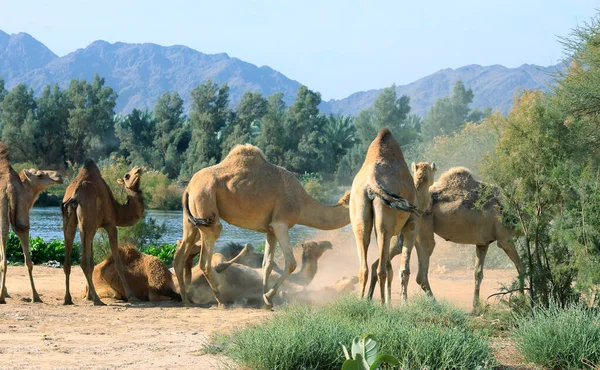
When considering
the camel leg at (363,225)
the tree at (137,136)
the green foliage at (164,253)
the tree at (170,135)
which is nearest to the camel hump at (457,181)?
the camel leg at (363,225)

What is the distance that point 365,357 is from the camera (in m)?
6.33

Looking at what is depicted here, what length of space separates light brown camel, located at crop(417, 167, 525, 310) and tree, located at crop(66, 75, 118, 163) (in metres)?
61.2

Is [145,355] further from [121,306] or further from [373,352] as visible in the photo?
[121,306]

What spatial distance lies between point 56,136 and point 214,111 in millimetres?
14823

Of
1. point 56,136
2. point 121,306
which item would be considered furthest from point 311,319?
point 56,136

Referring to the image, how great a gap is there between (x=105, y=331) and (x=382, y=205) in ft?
11.8

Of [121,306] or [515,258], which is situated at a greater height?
[515,258]

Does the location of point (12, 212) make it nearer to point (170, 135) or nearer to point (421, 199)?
point (421, 199)

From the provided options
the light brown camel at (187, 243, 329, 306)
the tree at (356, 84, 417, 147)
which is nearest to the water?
the light brown camel at (187, 243, 329, 306)

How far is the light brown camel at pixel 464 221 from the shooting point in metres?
11.3

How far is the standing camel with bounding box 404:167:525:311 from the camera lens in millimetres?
11281

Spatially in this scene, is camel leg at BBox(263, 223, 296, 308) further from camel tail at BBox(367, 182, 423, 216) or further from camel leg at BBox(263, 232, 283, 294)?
camel tail at BBox(367, 182, 423, 216)

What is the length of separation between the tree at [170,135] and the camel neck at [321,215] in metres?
53.6

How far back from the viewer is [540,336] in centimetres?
775
